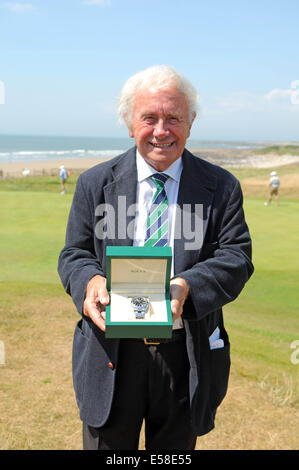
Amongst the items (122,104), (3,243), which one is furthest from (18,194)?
(122,104)

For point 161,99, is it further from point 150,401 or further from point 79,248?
point 150,401

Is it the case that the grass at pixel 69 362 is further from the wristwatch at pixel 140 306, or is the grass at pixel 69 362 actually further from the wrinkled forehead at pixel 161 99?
the wrinkled forehead at pixel 161 99

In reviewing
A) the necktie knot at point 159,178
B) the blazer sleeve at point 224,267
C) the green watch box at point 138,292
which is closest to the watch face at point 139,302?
the green watch box at point 138,292

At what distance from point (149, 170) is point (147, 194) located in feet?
0.34

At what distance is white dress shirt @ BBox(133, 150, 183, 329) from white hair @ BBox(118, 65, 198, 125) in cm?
21

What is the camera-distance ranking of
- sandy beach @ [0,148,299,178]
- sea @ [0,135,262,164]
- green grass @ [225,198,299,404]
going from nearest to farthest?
green grass @ [225,198,299,404]
sandy beach @ [0,148,299,178]
sea @ [0,135,262,164]

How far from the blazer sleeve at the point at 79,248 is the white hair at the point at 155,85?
0.39 metres

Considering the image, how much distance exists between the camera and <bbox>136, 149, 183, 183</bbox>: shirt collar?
6.35 feet

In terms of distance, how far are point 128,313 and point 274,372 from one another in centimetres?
224

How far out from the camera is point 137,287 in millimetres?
1665

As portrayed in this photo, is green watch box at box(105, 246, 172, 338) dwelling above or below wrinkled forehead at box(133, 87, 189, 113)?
below

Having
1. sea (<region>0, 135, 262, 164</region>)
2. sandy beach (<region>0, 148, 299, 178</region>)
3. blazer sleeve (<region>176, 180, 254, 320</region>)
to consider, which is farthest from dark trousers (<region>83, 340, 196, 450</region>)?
sea (<region>0, 135, 262, 164</region>)

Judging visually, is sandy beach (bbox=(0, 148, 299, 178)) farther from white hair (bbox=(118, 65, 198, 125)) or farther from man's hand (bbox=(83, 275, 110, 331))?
man's hand (bbox=(83, 275, 110, 331))
